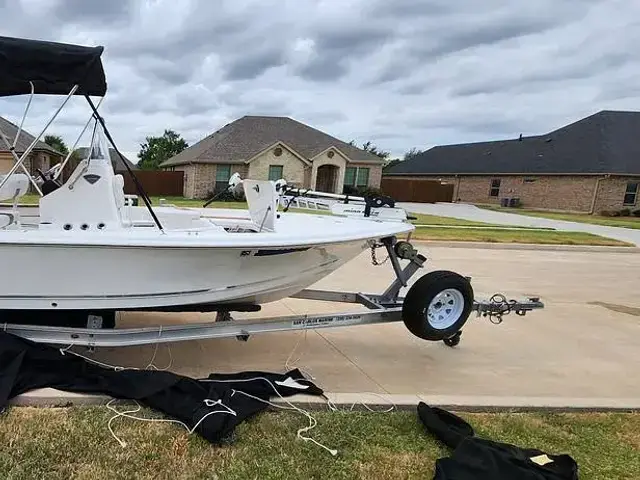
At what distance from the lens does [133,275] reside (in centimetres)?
341

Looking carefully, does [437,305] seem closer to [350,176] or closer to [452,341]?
[452,341]

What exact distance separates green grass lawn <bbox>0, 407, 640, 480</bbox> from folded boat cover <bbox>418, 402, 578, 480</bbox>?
14 cm

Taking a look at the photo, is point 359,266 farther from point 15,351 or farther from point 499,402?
point 15,351

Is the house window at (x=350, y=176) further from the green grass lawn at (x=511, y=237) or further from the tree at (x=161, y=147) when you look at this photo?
the tree at (x=161, y=147)

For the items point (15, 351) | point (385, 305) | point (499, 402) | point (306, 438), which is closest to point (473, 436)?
point (499, 402)

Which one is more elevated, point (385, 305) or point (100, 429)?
point (385, 305)

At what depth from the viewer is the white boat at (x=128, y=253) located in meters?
3.26

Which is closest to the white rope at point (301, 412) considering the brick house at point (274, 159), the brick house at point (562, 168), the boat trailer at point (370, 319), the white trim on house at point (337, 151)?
the boat trailer at point (370, 319)

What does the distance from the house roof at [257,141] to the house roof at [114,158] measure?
25.0 m

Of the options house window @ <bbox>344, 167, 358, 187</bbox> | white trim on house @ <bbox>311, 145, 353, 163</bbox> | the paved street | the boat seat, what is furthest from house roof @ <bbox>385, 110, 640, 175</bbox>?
the boat seat

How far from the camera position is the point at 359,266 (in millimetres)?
8398

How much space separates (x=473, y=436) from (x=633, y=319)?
169 inches

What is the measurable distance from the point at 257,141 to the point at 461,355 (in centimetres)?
2689

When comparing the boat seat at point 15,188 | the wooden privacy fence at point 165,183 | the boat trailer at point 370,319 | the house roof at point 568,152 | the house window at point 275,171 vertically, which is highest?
the house roof at point 568,152
